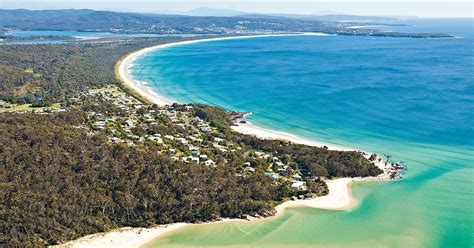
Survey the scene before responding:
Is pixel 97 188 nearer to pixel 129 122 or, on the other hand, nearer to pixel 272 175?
pixel 272 175

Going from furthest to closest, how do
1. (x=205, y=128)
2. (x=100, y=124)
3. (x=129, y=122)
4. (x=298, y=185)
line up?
(x=205, y=128), (x=129, y=122), (x=100, y=124), (x=298, y=185)

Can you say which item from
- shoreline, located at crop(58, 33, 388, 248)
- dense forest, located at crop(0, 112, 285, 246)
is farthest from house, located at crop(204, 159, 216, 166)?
shoreline, located at crop(58, 33, 388, 248)

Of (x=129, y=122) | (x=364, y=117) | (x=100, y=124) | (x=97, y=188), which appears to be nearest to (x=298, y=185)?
(x=97, y=188)

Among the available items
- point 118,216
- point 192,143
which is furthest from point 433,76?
point 118,216

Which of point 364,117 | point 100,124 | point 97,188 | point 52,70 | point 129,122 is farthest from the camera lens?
point 52,70

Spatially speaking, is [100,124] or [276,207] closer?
[276,207]

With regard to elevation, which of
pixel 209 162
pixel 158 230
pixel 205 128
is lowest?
pixel 158 230

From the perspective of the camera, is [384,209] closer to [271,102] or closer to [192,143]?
[192,143]

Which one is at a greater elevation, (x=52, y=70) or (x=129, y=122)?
(x=52, y=70)

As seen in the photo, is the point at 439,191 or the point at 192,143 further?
the point at 192,143
